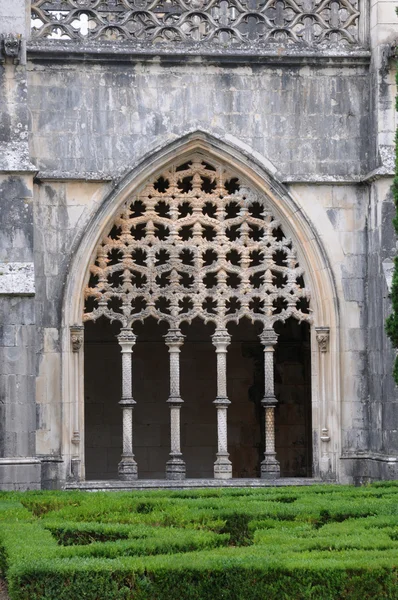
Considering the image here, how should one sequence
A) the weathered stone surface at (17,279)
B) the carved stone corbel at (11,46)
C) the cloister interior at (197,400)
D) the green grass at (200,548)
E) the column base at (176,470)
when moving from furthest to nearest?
the cloister interior at (197,400)
the column base at (176,470)
the carved stone corbel at (11,46)
the weathered stone surface at (17,279)
the green grass at (200,548)

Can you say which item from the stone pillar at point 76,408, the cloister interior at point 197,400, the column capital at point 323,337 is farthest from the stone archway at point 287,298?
the cloister interior at point 197,400

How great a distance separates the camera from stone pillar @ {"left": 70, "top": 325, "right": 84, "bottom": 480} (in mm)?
15258

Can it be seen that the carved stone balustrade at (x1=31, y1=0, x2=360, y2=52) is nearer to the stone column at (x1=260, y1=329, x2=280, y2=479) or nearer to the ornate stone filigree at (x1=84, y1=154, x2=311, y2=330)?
the ornate stone filigree at (x1=84, y1=154, x2=311, y2=330)

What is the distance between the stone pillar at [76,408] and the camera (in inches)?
601

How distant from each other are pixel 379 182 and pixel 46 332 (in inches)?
161

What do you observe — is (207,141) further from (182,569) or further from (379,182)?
(182,569)

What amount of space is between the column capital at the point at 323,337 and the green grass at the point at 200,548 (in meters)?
3.75

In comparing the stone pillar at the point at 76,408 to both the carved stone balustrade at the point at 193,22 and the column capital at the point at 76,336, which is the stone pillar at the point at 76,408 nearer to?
the column capital at the point at 76,336

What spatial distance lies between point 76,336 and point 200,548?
20.1 feet

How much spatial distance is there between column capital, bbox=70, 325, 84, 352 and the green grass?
3.34m

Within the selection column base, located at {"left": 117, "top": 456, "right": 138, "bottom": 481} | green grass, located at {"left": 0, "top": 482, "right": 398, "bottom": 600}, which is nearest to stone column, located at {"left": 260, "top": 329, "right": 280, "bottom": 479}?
column base, located at {"left": 117, "top": 456, "right": 138, "bottom": 481}

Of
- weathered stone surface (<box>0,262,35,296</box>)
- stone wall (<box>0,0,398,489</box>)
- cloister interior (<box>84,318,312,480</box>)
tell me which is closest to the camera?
weathered stone surface (<box>0,262,35,296</box>)

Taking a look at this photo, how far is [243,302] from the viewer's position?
A: 15844mm

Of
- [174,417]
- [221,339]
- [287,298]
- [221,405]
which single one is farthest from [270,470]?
[287,298]
